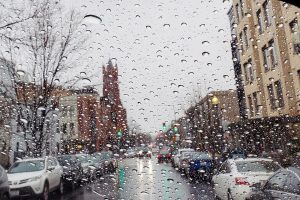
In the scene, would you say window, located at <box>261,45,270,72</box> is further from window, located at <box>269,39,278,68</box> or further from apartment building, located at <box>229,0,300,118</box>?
window, located at <box>269,39,278,68</box>

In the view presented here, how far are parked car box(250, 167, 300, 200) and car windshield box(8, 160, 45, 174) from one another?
286 inches

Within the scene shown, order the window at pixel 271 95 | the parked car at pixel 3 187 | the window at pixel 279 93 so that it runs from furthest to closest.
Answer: the window at pixel 271 95 → the window at pixel 279 93 → the parked car at pixel 3 187

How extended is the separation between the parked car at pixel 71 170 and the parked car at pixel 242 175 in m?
7.04

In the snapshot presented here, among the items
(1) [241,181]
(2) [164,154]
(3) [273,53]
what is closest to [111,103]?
(1) [241,181]

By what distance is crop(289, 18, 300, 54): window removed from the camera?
17944 millimetres

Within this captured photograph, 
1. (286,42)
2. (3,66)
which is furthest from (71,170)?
(286,42)

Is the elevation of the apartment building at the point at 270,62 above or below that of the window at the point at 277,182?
above

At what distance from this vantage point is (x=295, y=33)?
732 inches

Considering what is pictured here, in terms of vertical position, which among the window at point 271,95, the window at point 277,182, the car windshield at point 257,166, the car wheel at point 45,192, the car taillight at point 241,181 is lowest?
the car wheel at point 45,192

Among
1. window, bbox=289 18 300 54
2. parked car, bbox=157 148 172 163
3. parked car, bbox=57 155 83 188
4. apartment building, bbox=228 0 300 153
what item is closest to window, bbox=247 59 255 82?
apartment building, bbox=228 0 300 153

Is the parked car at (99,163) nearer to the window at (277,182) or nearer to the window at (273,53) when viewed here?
the window at (273,53)

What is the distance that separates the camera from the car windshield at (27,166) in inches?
416

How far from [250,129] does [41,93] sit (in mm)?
10942

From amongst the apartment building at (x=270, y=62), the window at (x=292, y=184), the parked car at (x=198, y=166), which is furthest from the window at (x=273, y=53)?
the window at (x=292, y=184)
